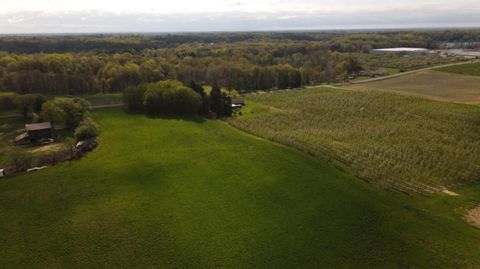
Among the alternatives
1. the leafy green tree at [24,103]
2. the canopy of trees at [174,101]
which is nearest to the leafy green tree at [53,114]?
the leafy green tree at [24,103]

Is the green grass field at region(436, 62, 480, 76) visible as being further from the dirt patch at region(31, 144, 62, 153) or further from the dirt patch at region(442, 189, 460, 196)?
the dirt patch at region(31, 144, 62, 153)

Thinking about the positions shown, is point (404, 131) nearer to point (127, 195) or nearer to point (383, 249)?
point (383, 249)

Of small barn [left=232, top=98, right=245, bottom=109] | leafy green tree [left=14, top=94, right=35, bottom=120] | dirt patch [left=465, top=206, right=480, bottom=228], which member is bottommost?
dirt patch [left=465, top=206, right=480, bottom=228]

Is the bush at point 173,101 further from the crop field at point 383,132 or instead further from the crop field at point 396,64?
the crop field at point 396,64

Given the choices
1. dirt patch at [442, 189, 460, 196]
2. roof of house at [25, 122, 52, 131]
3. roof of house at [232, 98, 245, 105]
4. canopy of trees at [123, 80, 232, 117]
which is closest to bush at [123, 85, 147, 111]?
canopy of trees at [123, 80, 232, 117]

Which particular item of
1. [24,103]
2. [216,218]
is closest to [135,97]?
[24,103]

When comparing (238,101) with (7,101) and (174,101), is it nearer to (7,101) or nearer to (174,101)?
(174,101)
